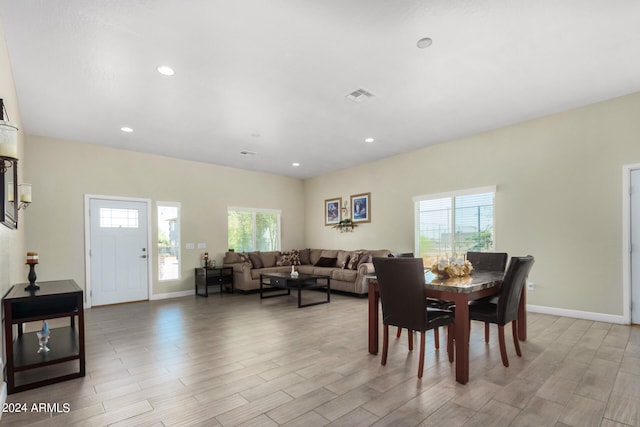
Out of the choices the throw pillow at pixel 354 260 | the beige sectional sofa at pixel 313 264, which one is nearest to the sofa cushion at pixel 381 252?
the beige sectional sofa at pixel 313 264

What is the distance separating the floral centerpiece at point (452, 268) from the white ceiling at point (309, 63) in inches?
75.9

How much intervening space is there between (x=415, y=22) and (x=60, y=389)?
4.03 m

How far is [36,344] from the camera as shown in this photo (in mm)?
3055

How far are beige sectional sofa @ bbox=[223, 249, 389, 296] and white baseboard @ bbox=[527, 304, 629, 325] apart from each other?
270cm

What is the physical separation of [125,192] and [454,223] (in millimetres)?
6106

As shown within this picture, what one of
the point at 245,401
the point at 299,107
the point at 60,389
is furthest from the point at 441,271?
the point at 60,389

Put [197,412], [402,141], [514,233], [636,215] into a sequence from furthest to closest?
[402,141]
[514,233]
[636,215]
[197,412]

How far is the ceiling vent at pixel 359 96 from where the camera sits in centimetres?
372

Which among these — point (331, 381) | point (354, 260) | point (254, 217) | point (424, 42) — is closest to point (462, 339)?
point (331, 381)

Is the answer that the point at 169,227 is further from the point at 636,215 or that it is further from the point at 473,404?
the point at 636,215

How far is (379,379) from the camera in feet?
8.60

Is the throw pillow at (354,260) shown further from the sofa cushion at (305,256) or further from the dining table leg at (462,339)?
the dining table leg at (462,339)

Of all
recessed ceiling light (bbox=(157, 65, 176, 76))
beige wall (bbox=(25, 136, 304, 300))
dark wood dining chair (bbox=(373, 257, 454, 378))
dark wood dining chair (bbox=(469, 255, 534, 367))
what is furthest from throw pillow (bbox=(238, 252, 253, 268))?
dark wood dining chair (bbox=(469, 255, 534, 367))

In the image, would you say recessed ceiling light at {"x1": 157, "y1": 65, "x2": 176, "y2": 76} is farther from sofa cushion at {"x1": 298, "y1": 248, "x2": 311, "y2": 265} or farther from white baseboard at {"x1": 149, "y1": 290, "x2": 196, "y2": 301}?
sofa cushion at {"x1": 298, "y1": 248, "x2": 311, "y2": 265}
